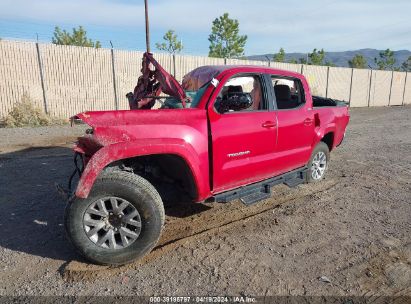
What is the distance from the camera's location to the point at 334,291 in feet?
10.3

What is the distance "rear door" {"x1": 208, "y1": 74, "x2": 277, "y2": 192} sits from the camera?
12.9 feet

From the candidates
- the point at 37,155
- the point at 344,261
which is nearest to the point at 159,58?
the point at 37,155

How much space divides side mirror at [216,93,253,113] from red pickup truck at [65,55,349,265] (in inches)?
0.5

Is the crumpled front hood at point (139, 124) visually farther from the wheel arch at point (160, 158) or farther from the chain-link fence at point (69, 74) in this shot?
the chain-link fence at point (69, 74)

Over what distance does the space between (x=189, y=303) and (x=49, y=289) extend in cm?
129

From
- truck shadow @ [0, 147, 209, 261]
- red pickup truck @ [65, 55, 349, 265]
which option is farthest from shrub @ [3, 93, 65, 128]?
red pickup truck @ [65, 55, 349, 265]

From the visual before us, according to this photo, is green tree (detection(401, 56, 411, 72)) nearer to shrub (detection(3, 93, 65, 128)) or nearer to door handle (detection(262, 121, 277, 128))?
shrub (detection(3, 93, 65, 128))

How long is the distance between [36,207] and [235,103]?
3195 mm

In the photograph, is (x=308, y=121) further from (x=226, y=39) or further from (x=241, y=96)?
(x=226, y=39)

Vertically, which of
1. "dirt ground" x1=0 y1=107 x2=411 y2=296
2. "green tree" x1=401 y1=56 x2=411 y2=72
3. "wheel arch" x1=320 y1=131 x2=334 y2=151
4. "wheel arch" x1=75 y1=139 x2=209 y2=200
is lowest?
"dirt ground" x1=0 y1=107 x2=411 y2=296

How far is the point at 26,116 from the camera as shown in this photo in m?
12.4

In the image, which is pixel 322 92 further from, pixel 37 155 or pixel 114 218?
pixel 114 218

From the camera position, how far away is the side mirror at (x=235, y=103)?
3.89m

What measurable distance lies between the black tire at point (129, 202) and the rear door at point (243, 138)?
89 cm
